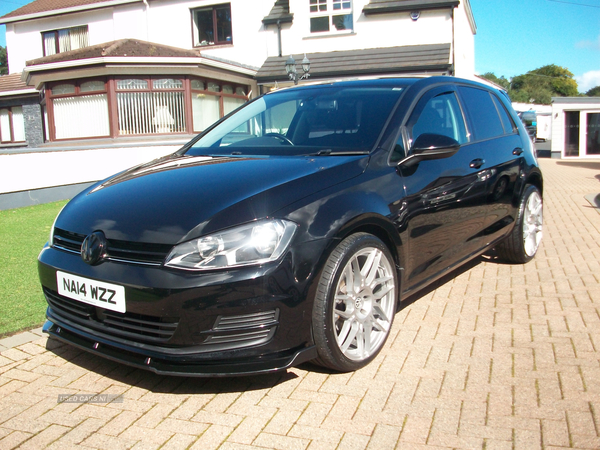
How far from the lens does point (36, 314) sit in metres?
4.31

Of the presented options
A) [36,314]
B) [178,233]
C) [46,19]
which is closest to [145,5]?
[46,19]

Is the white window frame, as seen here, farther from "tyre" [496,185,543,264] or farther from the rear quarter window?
the rear quarter window

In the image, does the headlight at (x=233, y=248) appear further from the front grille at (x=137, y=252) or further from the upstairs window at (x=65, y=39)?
the upstairs window at (x=65, y=39)

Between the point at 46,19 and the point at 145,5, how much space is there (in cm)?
501

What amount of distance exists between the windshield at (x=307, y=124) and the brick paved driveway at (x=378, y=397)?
1.37 metres

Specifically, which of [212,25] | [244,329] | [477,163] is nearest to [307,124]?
[477,163]

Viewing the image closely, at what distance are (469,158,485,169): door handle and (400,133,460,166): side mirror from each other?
72cm

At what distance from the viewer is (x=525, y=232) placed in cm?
560

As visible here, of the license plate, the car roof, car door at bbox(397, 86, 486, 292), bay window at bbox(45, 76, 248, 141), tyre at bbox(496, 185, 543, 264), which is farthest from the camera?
bay window at bbox(45, 76, 248, 141)

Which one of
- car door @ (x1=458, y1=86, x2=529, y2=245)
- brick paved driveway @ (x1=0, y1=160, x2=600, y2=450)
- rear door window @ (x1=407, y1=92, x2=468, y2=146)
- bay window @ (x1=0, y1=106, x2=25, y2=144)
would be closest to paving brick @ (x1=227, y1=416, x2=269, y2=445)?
brick paved driveway @ (x1=0, y1=160, x2=600, y2=450)

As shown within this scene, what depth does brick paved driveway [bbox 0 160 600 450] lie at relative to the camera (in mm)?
2615

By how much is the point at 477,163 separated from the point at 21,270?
434 centimetres

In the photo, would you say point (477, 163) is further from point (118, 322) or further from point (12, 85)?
point (12, 85)

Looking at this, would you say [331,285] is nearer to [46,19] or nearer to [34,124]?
[34,124]
